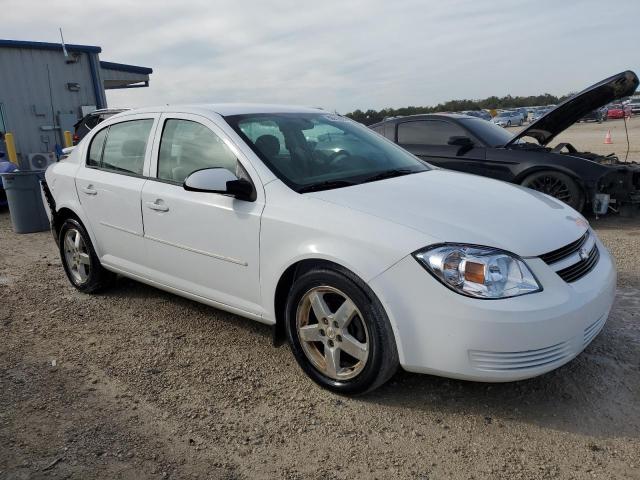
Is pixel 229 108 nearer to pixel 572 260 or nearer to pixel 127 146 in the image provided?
pixel 127 146

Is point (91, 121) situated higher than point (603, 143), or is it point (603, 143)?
point (91, 121)

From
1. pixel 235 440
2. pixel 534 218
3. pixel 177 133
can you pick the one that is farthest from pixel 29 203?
pixel 534 218

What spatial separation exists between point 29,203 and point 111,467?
22.1ft

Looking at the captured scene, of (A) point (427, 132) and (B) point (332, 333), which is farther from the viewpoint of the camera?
(A) point (427, 132)

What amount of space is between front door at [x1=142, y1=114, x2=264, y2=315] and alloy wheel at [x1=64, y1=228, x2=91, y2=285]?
1.18m

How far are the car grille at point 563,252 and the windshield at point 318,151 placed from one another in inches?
47.3

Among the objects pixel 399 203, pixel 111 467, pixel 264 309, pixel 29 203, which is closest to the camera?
pixel 111 467

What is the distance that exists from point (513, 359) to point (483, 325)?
0.23 metres

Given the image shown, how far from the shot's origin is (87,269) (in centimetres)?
488

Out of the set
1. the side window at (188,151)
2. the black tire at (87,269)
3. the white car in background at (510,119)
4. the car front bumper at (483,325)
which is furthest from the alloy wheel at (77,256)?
the white car in background at (510,119)

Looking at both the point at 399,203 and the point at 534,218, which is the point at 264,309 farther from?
the point at 534,218

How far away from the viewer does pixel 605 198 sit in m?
6.71

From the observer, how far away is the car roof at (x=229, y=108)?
377 centimetres

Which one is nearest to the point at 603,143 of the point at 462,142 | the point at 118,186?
the point at 462,142
